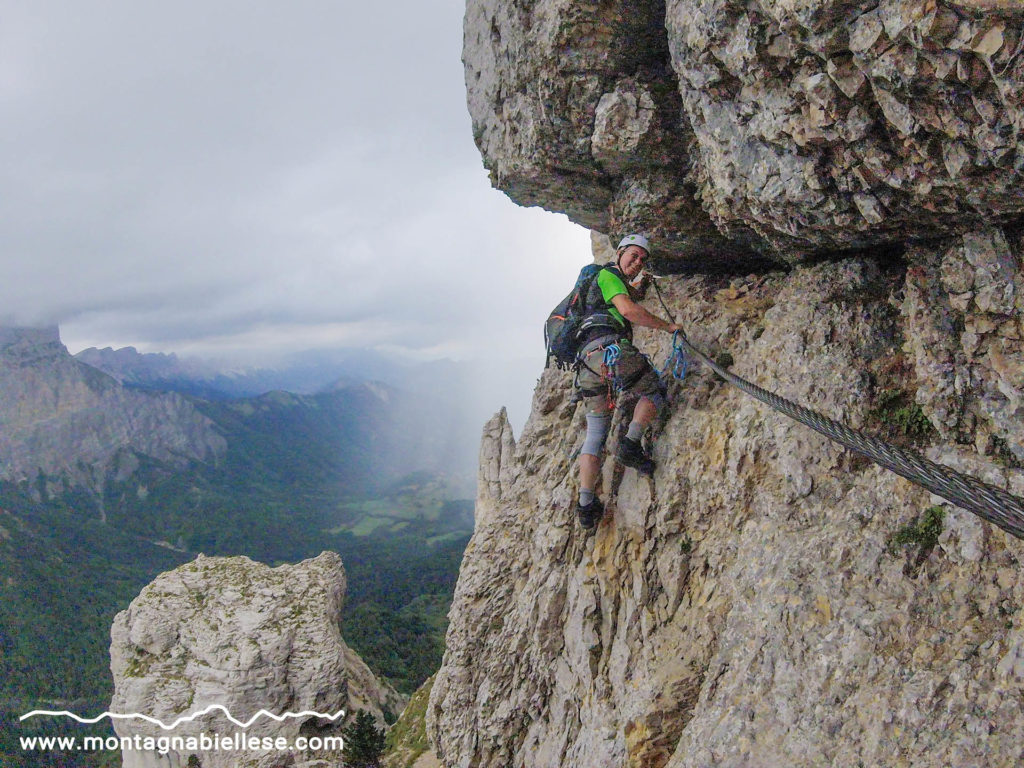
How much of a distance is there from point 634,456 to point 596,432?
1022 mm

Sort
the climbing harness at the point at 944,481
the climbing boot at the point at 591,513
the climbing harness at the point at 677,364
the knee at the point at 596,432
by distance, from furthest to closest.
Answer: the climbing boot at the point at 591,513 < the knee at the point at 596,432 < the climbing harness at the point at 677,364 < the climbing harness at the point at 944,481

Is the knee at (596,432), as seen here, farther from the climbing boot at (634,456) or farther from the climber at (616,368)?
the climbing boot at (634,456)

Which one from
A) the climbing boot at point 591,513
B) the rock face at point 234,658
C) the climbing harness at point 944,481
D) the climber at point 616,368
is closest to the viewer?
the climbing harness at point 944,481

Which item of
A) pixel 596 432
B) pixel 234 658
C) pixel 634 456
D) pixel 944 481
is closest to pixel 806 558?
pixel 944 481

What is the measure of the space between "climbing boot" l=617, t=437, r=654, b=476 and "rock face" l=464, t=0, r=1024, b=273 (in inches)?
152

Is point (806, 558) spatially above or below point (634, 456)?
below

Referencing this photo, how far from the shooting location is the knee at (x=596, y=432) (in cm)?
994

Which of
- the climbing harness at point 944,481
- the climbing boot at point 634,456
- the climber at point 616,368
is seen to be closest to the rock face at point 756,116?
the climber at point 616,368

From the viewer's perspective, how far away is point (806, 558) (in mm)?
6254

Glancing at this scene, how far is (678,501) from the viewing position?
28.7ft

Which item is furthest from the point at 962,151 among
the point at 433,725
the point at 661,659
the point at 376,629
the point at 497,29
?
the point at 376,629

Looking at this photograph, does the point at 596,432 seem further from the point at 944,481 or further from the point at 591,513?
the point at 944,481

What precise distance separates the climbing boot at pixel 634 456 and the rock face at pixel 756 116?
12.7ft

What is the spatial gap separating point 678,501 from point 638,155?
5.76m
